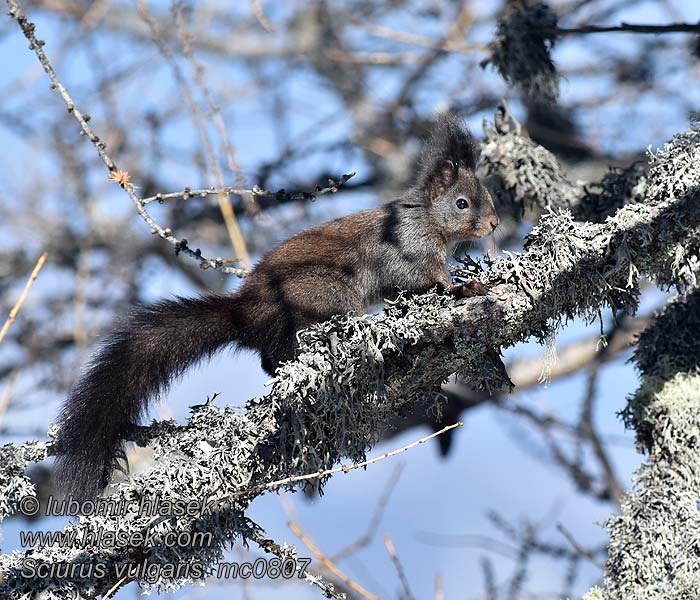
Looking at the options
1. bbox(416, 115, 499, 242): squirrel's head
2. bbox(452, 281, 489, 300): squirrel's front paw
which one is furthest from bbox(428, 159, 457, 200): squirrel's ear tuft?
bbox(452, 281, 489, 300): squirrel's front paw

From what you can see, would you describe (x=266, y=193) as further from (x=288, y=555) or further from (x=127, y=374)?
(x=288, y=555)

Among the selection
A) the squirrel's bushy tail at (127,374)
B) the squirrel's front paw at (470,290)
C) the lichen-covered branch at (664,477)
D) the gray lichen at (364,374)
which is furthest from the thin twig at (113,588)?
the lichen-covered branch at (664,477)

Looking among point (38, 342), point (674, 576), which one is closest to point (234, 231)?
point (674, 576)

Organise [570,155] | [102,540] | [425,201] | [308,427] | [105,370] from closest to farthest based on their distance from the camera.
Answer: [102,540]
[308,427]
[105,370]
[425,201]
[570,155]

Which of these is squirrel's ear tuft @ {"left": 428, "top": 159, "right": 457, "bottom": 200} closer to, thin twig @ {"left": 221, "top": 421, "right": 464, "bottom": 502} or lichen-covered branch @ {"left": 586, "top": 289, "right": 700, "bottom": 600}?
lichen-covered branch @ {"left": 586, "top": 289, "right": 700, "bottom": 600}

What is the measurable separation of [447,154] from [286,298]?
3.41 feet

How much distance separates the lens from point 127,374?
2.64 metres

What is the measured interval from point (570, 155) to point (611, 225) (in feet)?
12.9

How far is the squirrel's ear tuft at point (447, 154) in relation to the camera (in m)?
3.56

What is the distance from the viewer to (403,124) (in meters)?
6.66

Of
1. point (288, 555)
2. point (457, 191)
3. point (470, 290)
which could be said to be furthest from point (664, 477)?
point (457, 191)

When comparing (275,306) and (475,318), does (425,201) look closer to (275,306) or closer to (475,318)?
(275,306)

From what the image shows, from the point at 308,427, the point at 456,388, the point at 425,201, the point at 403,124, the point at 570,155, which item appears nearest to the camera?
the point at 308,427

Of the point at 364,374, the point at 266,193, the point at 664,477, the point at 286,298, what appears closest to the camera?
the point at 266,193
